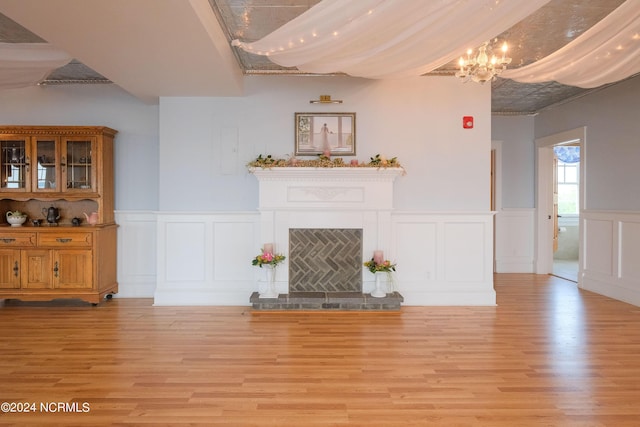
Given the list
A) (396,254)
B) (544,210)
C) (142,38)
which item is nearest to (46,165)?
(142,38)

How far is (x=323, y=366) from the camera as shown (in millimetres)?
3072

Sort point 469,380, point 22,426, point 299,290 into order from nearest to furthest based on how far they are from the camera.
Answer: point 22,426 → point 469,380 → point 299,290

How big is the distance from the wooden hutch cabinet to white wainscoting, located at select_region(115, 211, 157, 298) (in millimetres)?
127

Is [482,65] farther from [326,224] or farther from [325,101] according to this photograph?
[326,224]

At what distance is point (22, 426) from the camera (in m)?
2.27

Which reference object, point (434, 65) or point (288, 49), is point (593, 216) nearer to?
point (434, 65)

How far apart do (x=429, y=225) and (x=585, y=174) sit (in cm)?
263

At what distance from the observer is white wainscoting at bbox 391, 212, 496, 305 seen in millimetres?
4957

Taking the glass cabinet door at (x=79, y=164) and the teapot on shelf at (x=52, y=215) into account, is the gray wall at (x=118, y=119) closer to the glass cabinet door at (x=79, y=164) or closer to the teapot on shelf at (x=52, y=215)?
the glass cabinet door at (x=79, y=164)

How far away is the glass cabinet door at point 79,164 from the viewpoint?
502 centimetres

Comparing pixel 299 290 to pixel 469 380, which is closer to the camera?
pixel 469 380

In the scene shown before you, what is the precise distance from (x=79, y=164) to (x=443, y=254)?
4.36 meters

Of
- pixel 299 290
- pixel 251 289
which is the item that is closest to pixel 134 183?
pixel 251 289

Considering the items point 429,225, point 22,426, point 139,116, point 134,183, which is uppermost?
point 139,116
